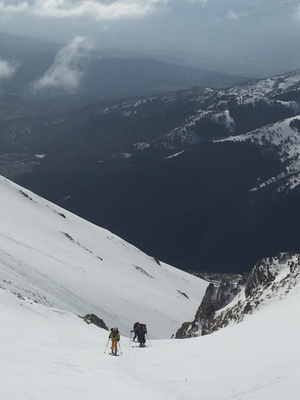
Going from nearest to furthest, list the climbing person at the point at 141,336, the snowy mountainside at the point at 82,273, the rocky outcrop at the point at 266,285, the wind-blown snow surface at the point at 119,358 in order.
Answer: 1. the wind-blown snow surface at the point at 119,358
2. the climbing person at the point at 141,336
3. the rocky outcrop at the point at 266,285
4. the snowy mountainside at the point at 82,273

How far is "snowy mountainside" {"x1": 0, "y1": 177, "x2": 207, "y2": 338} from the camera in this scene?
1604 inches

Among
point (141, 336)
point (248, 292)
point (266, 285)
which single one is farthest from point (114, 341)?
point (248, 292)

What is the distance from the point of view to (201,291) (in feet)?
301

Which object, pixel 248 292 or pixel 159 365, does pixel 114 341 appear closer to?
pixel 159 365

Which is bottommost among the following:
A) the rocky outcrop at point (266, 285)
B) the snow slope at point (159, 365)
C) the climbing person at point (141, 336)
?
the snow slope at point (159, 365)

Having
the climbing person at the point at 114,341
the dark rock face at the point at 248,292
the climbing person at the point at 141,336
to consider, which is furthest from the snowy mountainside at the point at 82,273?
the climbing person at the point at 114,341


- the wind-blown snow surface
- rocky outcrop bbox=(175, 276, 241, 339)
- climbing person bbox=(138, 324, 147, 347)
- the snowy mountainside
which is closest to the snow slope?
the wind-blown snow surface

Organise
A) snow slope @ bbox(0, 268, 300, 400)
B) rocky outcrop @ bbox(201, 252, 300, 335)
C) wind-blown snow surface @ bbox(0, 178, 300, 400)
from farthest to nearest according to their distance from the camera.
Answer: rocky outcrop @ bbox(201, 252, 300, 335) → wind-blown snow surface @ bbox(0, 178, 300, 400) → snow slope @ bbox(0, 268, 300, 400)

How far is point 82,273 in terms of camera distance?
178 feet

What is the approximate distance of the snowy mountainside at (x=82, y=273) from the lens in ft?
134

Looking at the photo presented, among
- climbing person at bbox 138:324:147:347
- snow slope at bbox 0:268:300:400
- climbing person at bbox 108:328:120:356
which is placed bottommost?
snow slope at bbox 0:268:300:400

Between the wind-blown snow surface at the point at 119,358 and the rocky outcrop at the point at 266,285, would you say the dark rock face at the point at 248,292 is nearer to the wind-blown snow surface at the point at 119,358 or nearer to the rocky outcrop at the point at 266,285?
the rocky outcrop at the point at 266,285

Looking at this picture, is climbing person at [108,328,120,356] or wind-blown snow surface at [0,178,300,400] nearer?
wind-blown snow surface at [0,178,300,400]

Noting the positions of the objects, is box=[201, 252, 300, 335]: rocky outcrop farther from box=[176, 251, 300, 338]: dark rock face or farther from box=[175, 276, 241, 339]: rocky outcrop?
box=[175, 276, 241, 339]: rocky outcrop
